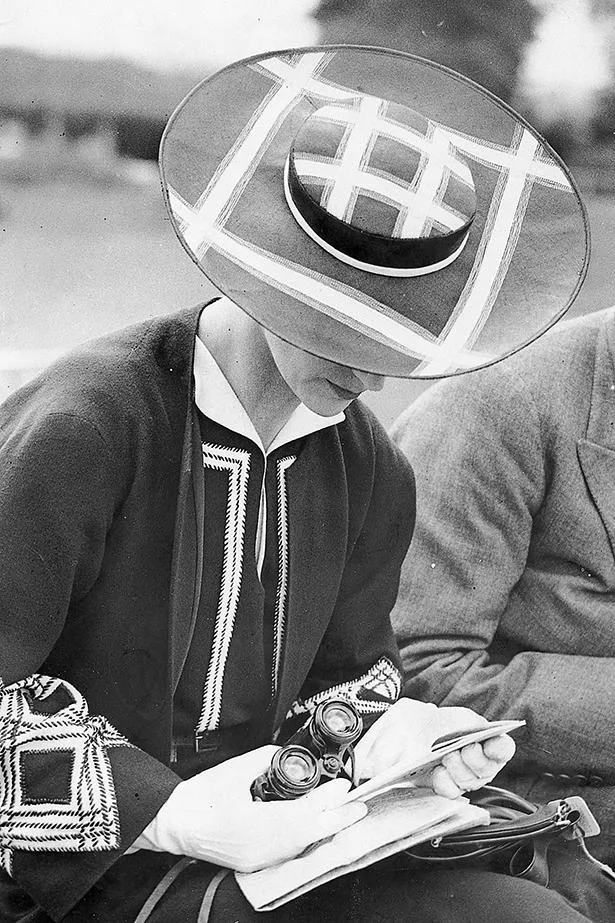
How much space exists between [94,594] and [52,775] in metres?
0.21

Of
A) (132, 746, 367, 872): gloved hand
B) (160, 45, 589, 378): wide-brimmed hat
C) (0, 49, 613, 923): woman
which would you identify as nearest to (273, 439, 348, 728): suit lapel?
(0, 49, 613, 923): woman

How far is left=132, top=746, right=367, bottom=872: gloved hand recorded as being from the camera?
1290 mm

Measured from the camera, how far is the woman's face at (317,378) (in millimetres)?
1239

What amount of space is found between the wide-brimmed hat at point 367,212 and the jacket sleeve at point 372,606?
0.83ft

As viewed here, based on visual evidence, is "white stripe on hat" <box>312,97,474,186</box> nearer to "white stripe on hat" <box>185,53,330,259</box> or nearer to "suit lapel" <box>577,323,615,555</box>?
"white stripe on hat" <box>185,53,330,259</box>

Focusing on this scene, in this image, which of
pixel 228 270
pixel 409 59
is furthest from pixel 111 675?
pixel 409 59

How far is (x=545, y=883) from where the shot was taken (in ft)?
Result: 4.70

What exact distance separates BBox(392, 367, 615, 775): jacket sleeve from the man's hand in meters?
0.03

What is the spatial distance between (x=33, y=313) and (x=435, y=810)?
2.56 feet

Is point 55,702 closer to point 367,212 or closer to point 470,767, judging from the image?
point 470,767

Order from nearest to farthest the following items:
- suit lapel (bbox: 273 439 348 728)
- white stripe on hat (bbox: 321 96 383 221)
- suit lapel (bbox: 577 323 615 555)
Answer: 1. white stripe on hat (bbox: 321 96 383 221)
2. suit lapel (bbox: 273 439 348 728)
3. suit lapel (bbox: 577 323 615 555)

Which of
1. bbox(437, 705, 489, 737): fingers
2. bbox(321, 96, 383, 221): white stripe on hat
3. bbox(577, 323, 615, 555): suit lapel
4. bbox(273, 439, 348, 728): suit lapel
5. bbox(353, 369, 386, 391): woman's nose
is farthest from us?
bbox(577, 323, 615, 555): suit lapel

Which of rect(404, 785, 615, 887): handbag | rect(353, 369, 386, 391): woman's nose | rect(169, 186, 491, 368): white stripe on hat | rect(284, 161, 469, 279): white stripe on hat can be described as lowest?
rect(404, 785, 615, 887): handbag

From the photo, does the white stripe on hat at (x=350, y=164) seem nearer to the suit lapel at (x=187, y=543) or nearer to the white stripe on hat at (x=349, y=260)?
the white stripe on hat at (x=349, y=260)
